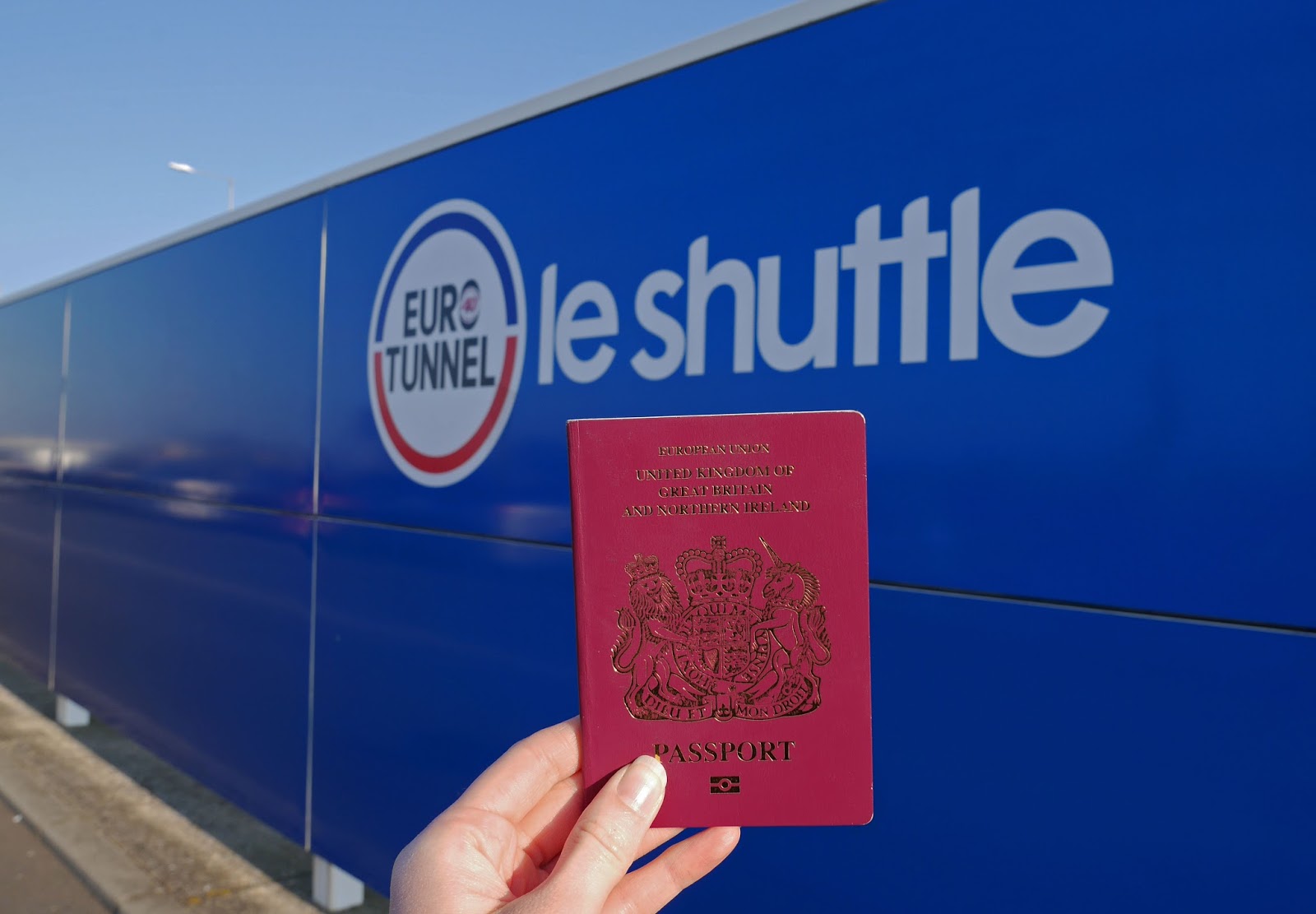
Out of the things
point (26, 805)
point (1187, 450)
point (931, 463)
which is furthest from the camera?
point (26, 805)

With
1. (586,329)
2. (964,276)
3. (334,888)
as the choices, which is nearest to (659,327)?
(586,329)

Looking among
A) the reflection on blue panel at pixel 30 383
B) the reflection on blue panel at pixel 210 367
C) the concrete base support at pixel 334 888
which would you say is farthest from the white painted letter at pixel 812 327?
the reflection on blue panel at pixel 30 383

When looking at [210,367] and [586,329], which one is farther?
[210,367]

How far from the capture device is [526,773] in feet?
4.50

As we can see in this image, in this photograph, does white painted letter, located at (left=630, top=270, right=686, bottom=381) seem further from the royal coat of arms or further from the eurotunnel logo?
the royal coat of arms

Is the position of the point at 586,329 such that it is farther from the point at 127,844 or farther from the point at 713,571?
the point at 127,844

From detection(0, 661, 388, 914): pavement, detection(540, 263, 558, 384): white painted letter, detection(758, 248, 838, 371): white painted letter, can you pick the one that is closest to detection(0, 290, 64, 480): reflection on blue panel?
detection(0, 661, 388, 914): pavement

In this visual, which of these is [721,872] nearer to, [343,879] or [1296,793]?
[1296,793]

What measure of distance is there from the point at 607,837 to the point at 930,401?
111 cm

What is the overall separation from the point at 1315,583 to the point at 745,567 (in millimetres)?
913

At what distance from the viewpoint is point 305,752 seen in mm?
3535

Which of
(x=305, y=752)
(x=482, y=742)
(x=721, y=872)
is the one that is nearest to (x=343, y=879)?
(x=305, y=752)

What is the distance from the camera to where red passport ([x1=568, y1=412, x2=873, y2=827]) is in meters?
1.26

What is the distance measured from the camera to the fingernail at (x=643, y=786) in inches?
48.1
